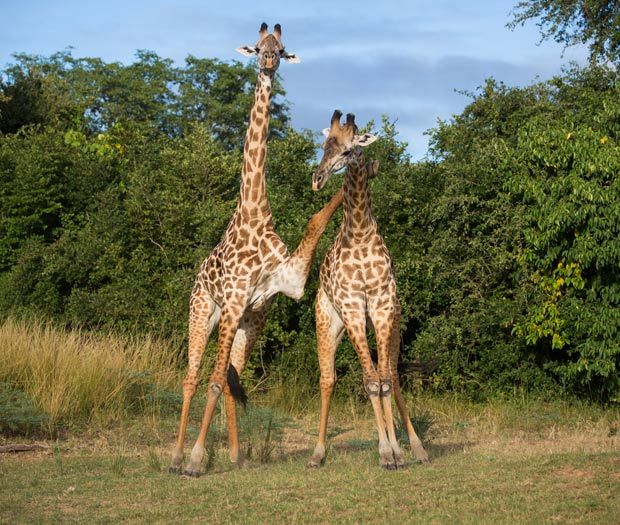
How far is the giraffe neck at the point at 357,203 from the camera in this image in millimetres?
Answer: 8812

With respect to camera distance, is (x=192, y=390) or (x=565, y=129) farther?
(x=565, y=129)

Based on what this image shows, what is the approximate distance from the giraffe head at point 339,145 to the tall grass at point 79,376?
15.6 feet

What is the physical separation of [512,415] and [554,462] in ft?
13.4

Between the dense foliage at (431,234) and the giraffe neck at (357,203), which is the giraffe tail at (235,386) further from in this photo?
the dense foliage at (431,234)

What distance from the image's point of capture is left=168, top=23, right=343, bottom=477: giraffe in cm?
878

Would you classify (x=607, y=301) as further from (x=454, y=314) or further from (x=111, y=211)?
(x=111, y=211)

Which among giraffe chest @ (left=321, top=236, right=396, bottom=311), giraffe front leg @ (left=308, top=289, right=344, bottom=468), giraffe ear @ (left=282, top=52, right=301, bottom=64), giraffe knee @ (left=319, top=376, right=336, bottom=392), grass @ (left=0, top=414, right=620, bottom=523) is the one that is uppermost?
giraffe ear @ (left=282, top=52, right=301, bottom=64)

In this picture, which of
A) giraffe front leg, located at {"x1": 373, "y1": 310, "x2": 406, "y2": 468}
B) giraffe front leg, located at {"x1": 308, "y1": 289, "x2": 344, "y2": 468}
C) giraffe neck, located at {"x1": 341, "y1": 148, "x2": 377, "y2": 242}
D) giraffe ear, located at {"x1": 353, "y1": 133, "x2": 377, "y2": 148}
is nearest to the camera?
giraffe front leg, located at {"x1": 373, "y1": 310, "x2": 406, "y2": 468}

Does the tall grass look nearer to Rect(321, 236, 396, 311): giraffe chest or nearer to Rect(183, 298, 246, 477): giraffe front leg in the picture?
Rect(183, 298, 246, 477): giraffe front leg

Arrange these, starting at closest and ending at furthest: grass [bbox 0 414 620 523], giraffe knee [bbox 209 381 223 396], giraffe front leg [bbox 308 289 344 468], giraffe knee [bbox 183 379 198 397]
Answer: grass [bbox 0 414 620 523] < giraffe knee [bbox 209 381 223 396] < giraffe front leg [bbox 308 289 344 468] < giraffe knee [bbox 183 379 198 397]

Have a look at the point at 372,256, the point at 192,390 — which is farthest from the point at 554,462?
the point at 192,390

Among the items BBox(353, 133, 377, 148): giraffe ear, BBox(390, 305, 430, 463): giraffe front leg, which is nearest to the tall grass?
BBox(390, 305, 430, 463): giraffe front leg

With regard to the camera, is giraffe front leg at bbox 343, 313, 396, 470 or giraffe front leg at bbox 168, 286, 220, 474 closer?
giraffe front leg at bbox 343, 313, 396, 470

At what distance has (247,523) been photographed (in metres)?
6.41
